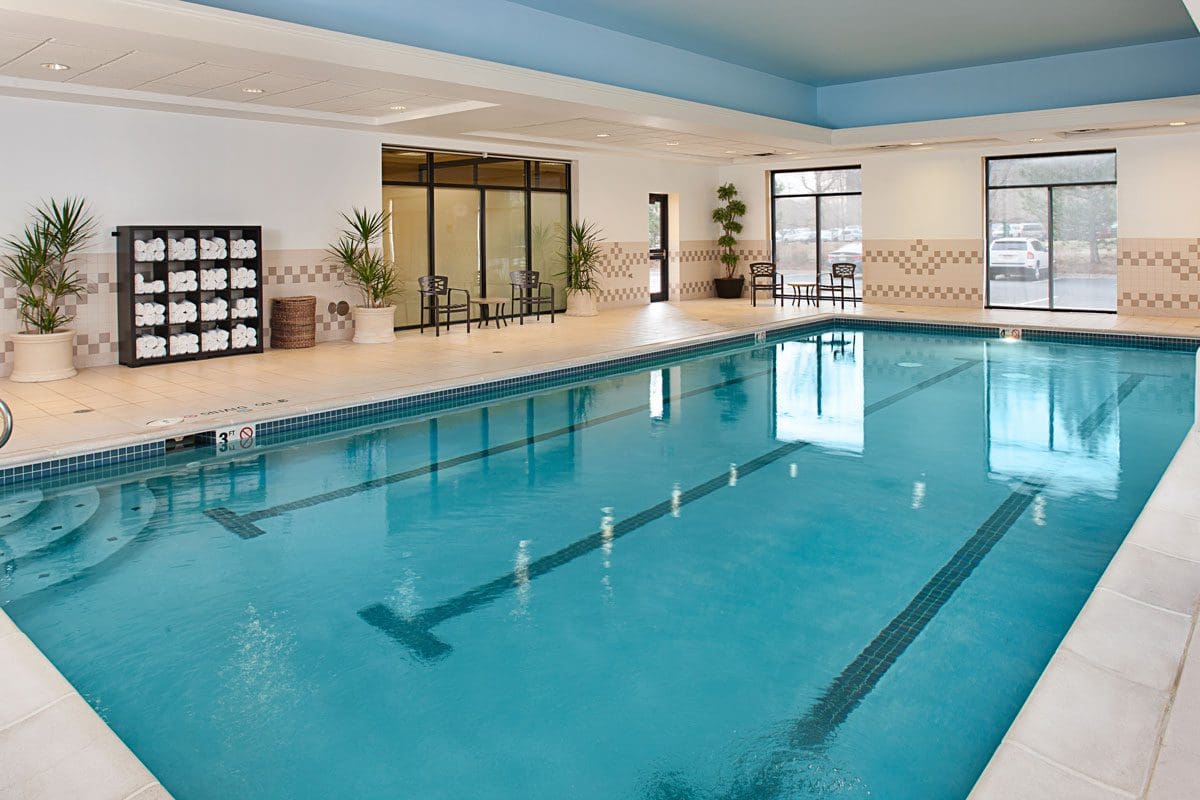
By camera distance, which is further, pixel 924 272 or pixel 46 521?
pixel 924 272

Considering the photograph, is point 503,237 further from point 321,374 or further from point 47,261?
point 47,261

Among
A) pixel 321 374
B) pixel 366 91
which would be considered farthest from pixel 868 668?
pixel 366 91

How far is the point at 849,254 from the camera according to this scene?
54.3ft

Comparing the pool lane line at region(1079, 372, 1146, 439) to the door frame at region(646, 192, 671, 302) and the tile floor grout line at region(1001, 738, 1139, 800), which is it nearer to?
the tile floor grout line at region(1001, 738, 1139, 800)

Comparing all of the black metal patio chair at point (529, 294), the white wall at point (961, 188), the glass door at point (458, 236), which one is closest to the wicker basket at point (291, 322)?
the glass door at point (458, 236)

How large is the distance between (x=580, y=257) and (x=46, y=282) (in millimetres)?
7448

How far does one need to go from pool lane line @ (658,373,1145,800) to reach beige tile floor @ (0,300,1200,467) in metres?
4.71

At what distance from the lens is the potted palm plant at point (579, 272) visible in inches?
555

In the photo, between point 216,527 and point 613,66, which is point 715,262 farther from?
point 216,527

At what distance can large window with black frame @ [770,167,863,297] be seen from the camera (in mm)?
16312

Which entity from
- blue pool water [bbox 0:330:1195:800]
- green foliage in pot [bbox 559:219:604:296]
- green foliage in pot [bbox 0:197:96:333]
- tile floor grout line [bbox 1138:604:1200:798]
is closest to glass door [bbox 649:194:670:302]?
green foliage in pot [bbox 559:219:604:296]

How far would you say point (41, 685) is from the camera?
9.49ft

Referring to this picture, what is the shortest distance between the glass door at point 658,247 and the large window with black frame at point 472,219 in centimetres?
260

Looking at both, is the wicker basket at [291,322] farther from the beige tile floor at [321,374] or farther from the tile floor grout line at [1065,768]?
the tile floor grout line at [1065,768]
